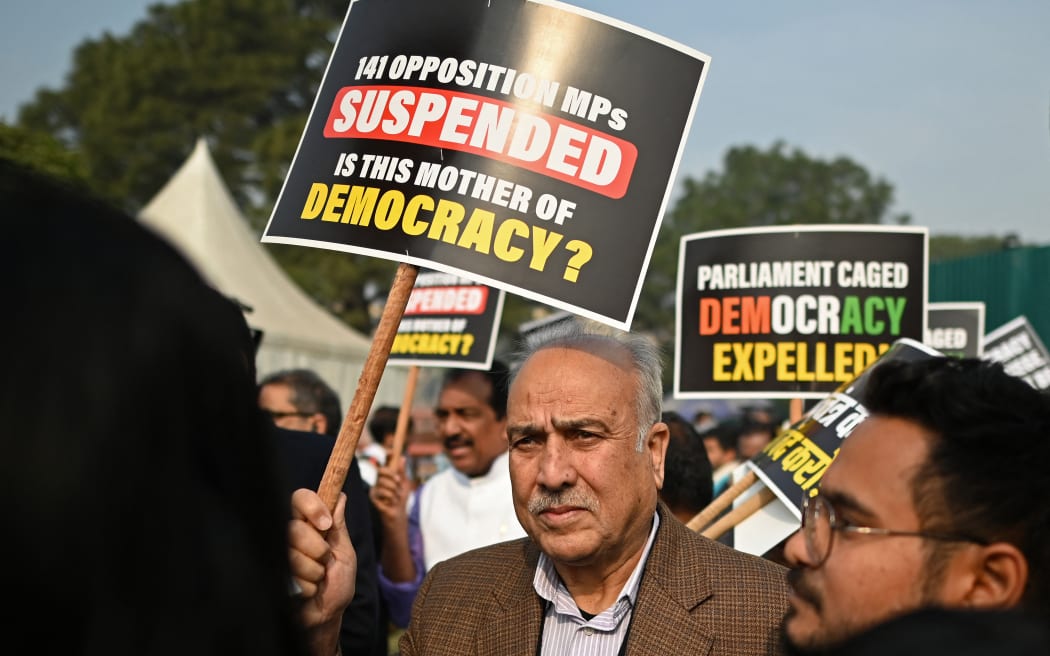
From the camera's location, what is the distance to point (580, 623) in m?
2.96

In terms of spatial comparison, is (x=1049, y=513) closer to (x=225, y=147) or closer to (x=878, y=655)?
(x=878, y=655)

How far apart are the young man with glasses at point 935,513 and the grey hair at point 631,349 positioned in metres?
1.13

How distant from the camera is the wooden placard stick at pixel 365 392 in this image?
2.49 metres

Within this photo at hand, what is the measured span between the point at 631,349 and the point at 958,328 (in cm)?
447

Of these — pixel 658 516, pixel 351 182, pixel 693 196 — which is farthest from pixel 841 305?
pixel 693 196

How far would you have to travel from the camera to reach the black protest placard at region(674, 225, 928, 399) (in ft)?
17.0

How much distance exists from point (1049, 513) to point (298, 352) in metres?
16.9

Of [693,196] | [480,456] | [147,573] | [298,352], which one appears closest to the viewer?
[147,573]

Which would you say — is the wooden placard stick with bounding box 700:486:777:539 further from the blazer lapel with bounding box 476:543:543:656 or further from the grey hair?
the blazer lapel with bounding box 476:543:543:656

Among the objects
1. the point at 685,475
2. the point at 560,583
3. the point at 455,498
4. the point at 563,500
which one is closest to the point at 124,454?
the point at 563,500

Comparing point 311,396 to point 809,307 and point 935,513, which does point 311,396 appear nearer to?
point 809,307

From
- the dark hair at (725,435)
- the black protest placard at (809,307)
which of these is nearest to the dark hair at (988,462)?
the black protest placard at (809,307)

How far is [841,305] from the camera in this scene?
17.1 ft

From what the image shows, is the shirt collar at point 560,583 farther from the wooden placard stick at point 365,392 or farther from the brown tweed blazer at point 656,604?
the wooden placard stick at point 365,392
